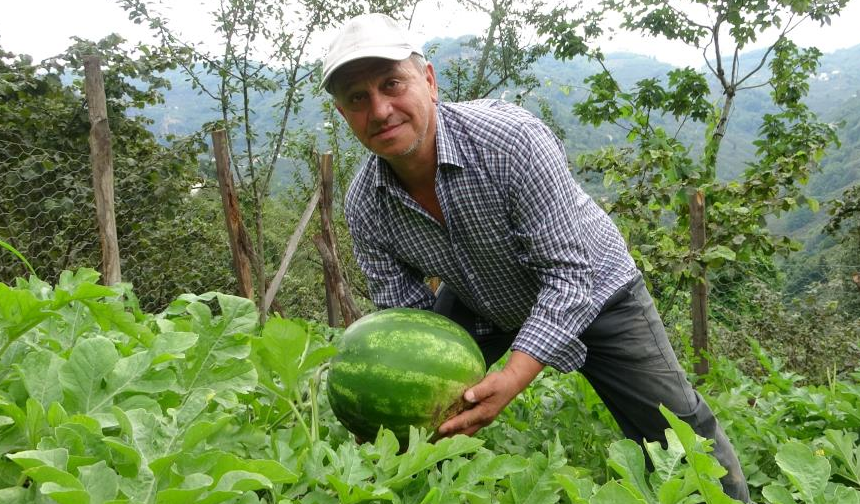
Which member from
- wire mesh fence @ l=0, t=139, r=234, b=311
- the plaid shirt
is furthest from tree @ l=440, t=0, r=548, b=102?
the plaid shirt

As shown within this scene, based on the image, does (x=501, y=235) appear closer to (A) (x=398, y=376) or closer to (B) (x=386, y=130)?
(B) (x=386, y=130)

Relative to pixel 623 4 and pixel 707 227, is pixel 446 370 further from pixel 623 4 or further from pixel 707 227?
pixel 623 4

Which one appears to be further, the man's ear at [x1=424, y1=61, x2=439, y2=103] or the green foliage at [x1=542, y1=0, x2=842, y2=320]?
the green foliage at [x1=542, y1=0, x2=842, y2=320]

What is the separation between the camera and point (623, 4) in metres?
8.21

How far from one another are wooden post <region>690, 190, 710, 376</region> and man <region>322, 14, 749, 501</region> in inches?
84.5

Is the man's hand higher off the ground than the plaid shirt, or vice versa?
the plaid shirt

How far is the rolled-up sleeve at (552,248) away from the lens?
215 cm

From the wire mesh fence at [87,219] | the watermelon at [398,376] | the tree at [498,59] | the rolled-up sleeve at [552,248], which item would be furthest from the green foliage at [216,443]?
the tree at [498,59]

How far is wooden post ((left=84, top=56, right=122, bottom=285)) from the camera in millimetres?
4434

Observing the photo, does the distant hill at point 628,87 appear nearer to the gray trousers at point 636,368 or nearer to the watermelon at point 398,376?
the gray trousers at point 636,368

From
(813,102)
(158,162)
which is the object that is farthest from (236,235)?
(813,102)

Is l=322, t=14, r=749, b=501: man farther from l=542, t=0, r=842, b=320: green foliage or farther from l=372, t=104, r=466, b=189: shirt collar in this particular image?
l=542, t=0, r=842, b=320: green foliage

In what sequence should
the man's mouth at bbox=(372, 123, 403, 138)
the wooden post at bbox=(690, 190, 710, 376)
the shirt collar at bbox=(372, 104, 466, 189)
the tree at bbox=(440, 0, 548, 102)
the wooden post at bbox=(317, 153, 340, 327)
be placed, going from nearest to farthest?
1. the man's mouth at bbox=(372, 123, 403, 138)
2. the shirt collar at bbox=(372, 104, 466, 189)
3. the wooden post at bbox=(690, 190, 710, 376)
4. the wooden post at bbox=(317, 153, 340, 327)
5. the tree at bbox=(440, 0, 548, 102)

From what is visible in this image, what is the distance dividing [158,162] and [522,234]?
501cm
